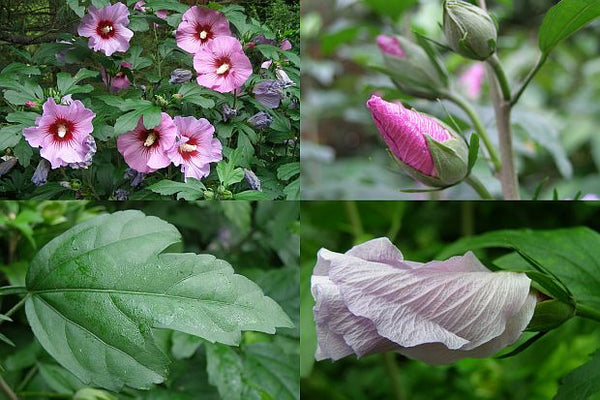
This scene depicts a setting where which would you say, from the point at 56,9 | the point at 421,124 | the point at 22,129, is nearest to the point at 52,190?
the point at 22,129

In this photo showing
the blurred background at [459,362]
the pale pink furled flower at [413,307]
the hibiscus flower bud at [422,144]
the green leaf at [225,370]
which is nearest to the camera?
the pale pink furled flower at [413,307]

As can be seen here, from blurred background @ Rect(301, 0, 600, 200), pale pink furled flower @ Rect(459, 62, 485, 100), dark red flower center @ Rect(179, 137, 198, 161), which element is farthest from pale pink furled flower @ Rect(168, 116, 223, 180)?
pale pink furled flower @ Rect(459, 62, 485, 100)

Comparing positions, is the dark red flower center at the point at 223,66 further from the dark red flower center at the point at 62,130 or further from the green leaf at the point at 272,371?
the green leaf at the point at 272,371

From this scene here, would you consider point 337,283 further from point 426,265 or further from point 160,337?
point 160,337

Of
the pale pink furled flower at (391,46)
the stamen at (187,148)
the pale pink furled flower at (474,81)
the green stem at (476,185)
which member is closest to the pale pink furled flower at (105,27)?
the stamen at (187,148)

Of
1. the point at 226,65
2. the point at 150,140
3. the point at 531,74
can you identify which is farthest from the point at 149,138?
the point at 531,74

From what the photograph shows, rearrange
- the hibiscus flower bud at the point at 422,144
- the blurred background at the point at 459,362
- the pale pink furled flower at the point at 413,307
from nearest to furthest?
the pale pink furled flower at the point at 413,307, the hibiscus flower bud at the point at 422,144, the blurred background at the point at 459,362

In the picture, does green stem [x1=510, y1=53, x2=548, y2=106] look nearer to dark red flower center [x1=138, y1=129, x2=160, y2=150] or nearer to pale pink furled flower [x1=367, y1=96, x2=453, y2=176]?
pale pink furled flower [x1=367, y1=96, x2=453, y2=176]
